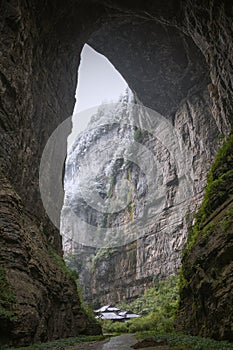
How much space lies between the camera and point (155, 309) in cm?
2695

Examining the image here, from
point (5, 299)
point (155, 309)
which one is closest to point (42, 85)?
point (5, 299)

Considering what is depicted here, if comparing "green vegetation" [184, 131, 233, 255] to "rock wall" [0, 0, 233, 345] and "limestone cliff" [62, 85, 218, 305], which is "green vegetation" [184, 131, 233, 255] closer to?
"rock wall" [0, 0, 233, 345]

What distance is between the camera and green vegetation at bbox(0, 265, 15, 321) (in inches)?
266

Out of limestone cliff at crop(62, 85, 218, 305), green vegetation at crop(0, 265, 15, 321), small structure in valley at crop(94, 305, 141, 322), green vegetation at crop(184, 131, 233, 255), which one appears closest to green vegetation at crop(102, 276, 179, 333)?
small structure in valley at crop(94, 305, 141, 322)

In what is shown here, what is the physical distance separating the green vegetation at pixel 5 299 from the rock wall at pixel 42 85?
19 centimetres

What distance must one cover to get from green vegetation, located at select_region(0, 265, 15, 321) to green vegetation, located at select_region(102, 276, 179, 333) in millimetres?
13445

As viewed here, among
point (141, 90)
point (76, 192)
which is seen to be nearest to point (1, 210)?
point (141, 90)

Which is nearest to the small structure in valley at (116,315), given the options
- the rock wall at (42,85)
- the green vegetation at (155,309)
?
the green vegetation at (155,309)

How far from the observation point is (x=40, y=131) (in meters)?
15.3

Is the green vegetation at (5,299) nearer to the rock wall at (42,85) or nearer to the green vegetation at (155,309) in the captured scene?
the rock wall at (42,85)

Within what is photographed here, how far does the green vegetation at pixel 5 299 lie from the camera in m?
6.76

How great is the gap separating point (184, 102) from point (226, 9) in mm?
19317

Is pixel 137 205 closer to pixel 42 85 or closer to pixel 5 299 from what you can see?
pixel 42 85

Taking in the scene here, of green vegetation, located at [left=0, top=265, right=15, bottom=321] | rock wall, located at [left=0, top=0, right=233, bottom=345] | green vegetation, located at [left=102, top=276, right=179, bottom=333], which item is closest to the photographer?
green vegetation, located at [left=0, top=265, right=15, bottom=321]
